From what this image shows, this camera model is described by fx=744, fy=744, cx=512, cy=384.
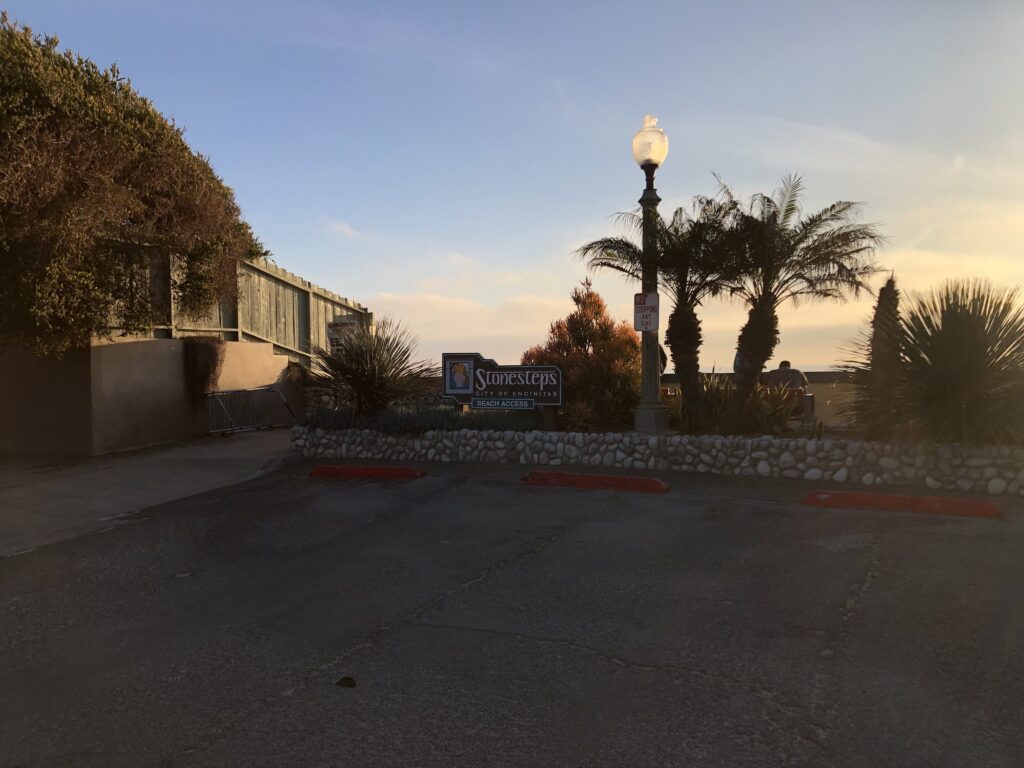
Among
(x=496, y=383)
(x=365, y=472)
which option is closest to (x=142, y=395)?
(x=365, y=472)

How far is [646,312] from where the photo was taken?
37.6 ft

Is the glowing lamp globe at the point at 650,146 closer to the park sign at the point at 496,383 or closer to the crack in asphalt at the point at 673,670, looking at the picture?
the park sign at the point at 496,383

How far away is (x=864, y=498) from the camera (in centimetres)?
860

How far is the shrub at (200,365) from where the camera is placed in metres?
16.4

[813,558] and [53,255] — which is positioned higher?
[53,255]

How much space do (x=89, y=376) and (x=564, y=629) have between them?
1223 cm

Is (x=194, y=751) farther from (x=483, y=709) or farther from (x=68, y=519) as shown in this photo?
(x=68, y=519)

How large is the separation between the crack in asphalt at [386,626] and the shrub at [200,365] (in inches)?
369

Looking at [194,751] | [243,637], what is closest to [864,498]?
[243,637]

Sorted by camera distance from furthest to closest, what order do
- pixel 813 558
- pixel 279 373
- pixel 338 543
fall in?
pixel 279 373
pixel 338 543
pixel 813 558

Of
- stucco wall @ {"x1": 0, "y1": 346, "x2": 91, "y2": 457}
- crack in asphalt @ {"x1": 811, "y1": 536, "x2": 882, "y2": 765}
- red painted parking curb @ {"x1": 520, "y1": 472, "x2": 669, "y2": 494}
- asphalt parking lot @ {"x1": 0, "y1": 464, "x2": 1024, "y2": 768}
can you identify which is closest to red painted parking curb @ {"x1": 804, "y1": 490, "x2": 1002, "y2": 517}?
asphalt parking lot @ {"x1": 0, "y1": 464, "x2": 1024, "y2": 768}

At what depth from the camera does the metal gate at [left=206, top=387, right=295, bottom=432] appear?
54.8 feet

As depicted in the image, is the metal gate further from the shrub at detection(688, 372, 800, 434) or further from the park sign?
the shrub at detection(688, 372, 800, 434)

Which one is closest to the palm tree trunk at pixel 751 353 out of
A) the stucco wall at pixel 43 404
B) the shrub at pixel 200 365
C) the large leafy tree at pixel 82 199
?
the large leafy tree at pixel 82 199
